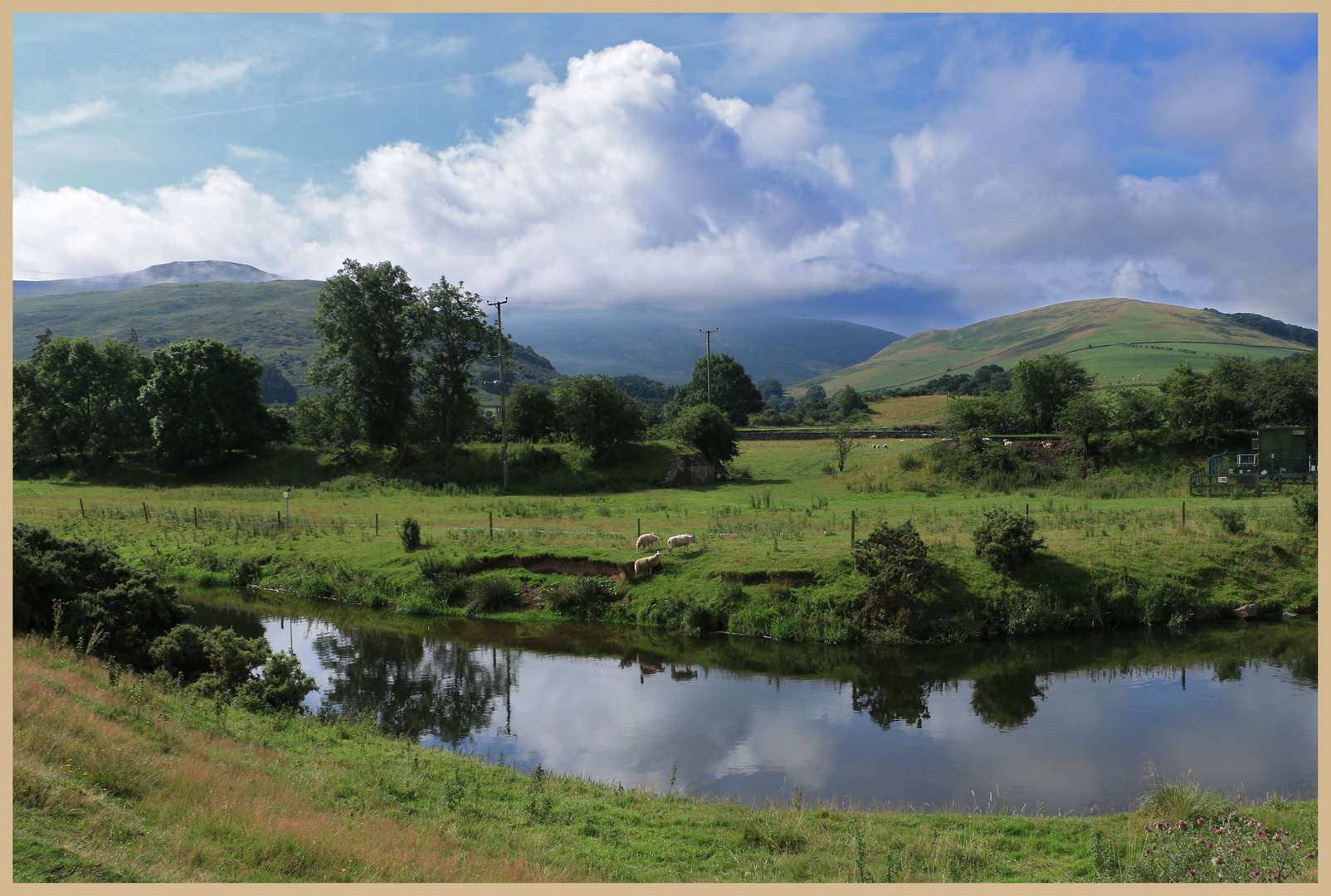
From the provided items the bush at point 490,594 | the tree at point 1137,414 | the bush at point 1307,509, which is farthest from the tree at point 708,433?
the bush at point 1307,509

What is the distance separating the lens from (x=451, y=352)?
6250 centimetres

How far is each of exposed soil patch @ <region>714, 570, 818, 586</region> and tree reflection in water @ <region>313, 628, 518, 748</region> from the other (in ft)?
25.2

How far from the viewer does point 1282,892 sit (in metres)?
6.93

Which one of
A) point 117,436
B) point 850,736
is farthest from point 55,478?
point 850,736

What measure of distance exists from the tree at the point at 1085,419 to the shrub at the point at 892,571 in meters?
31.9

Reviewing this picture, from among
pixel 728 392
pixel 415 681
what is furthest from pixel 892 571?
pixel 728 392

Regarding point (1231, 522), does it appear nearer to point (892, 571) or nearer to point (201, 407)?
point (892, 571)

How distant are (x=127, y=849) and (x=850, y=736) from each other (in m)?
13.8

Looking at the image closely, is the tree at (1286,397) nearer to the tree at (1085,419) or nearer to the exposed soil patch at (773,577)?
the tree at (1085,419)

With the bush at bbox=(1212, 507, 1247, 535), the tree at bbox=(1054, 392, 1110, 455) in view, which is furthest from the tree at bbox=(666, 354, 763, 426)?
the bush at bbox=(1212, 507, 1247, 535)

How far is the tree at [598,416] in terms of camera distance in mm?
58056

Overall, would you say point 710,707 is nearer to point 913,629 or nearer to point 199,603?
point 913,629

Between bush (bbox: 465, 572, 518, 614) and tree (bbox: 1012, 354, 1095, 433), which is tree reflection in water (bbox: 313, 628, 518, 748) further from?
tree (bbox: 1012, 354, 1095, 433)

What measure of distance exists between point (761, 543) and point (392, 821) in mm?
20362
